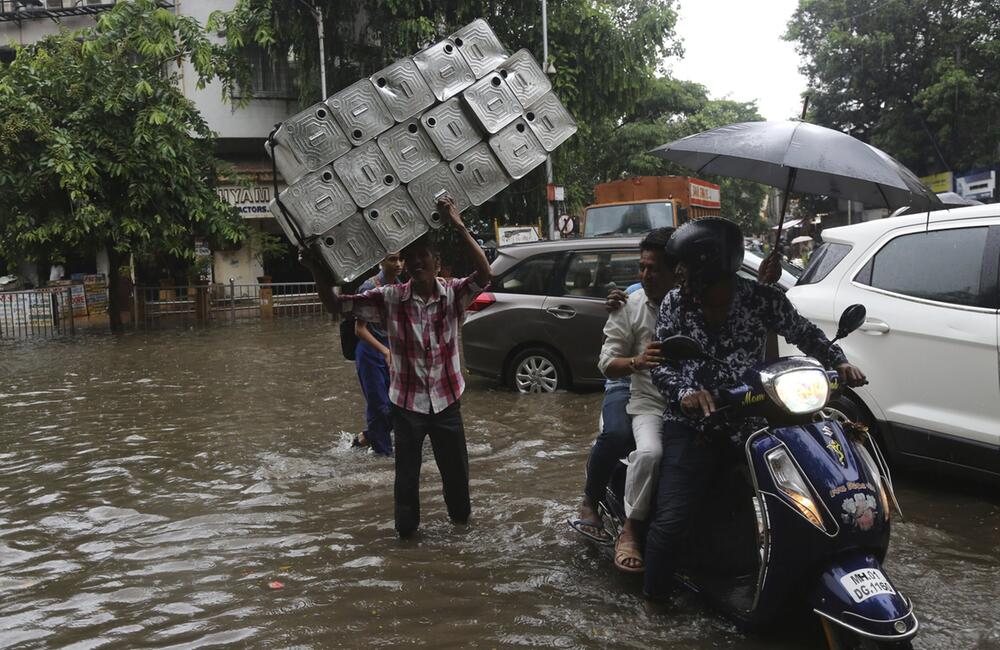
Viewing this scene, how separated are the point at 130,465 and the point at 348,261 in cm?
407

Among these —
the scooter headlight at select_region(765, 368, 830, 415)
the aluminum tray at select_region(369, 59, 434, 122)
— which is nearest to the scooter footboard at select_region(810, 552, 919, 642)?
the scooter headlight at select_region(765, 368, 830, 415)

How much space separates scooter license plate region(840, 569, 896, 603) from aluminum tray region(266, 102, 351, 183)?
278 cm

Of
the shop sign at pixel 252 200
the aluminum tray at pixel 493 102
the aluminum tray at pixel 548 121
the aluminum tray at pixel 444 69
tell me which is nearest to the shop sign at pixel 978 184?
the shop sign at pixel 252 200

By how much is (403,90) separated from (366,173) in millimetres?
438

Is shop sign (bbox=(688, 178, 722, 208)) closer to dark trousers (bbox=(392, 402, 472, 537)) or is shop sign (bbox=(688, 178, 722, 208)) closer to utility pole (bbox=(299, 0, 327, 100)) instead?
utility pole (bbox=(299, 0, 327, 100))

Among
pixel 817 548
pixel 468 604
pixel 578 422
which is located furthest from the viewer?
pixel 578 422

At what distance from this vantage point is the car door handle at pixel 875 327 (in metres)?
5.30

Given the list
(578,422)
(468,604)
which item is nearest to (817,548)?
(468,604)

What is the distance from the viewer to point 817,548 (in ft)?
10.0

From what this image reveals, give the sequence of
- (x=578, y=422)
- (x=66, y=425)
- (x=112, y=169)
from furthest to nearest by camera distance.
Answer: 1. (x=112, y=169)
2. (x=66, y=425)
3. (x=578, y=422)

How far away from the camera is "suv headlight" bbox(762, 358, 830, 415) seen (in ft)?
10.2

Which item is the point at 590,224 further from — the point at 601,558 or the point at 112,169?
the point at 601,558

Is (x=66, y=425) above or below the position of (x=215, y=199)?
below

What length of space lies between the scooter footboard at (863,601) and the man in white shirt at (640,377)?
92 cm
